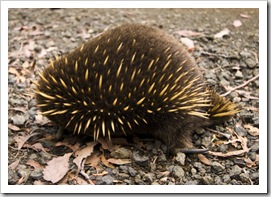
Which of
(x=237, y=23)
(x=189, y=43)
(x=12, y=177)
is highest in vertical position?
(x=237, y=23)

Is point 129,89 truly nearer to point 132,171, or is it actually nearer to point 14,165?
point 132,171

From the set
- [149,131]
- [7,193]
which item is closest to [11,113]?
[7,193]

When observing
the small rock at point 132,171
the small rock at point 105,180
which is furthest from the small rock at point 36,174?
the small rock at point 132,171

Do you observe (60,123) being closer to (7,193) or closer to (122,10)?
(7,193)

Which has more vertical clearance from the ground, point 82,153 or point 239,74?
point 239,74

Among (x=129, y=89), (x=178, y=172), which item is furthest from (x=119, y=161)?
(x=129, y=89)

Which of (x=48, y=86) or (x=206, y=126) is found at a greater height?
(x=48, y=86)

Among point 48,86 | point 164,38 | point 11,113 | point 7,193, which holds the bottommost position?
point 7,193
